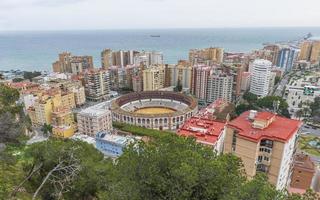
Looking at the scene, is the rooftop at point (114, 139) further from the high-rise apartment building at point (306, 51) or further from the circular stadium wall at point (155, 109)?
the high-rise apartment building at point (306, 51)

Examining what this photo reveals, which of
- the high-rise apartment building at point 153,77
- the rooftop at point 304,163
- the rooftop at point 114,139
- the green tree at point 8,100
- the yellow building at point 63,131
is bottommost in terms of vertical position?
the yellow building at point 63,131

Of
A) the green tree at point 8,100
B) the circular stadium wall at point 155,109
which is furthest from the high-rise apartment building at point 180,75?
the green tree at point 8,100

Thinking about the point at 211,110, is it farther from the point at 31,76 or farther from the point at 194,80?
the point at 31,76

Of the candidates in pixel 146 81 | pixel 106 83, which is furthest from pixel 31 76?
pixel 146 81

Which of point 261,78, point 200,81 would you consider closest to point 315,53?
point 261,78

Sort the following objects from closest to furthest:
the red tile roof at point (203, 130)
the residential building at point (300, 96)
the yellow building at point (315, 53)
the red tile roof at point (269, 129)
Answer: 1. the red tile roof at point (269, 129)
2. the red tile roof at point (203, 130)
3. the residential building at point (300, 96)
4. the yellow building at point (315, 53)

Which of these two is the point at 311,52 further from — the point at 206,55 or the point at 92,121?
→ the point at 92,121
